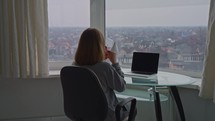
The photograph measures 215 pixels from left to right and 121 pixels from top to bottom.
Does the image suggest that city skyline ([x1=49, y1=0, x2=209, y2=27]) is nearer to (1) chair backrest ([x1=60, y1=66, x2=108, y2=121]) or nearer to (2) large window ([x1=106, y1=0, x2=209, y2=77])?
(2) large window ([x1=106, y1=0, x2=209, y2=77])

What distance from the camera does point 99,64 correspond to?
1906 millimetres

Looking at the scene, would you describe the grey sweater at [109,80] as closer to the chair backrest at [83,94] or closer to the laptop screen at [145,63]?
the chair backrest at [83,94]

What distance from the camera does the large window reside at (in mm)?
2555

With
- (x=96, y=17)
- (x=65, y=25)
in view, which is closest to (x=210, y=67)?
(x=96, y=17)

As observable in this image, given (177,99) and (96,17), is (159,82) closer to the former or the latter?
(177,99)

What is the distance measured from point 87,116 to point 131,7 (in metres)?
1.41

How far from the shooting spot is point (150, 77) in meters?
2.30

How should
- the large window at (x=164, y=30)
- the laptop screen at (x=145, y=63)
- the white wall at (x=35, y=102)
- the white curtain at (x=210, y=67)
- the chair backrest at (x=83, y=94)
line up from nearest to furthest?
the chair backrest at (x=83, y=94) < the white curtain at (x=210, y=67) < the laptop screen at (x=145, y=63) < the large window at (x=164, y=30) < the white wall at (x=35, y=102)

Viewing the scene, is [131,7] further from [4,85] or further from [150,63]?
[4,85]

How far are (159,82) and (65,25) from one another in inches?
48.4

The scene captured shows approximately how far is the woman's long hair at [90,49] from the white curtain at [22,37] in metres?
0.71

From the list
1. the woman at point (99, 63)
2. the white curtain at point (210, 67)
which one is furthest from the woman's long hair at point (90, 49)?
the white curtain at point (210, 67)

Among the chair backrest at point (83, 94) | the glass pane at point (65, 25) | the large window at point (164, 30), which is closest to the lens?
the chair backrest at point (83, 94)

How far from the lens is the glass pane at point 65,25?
2.81m
